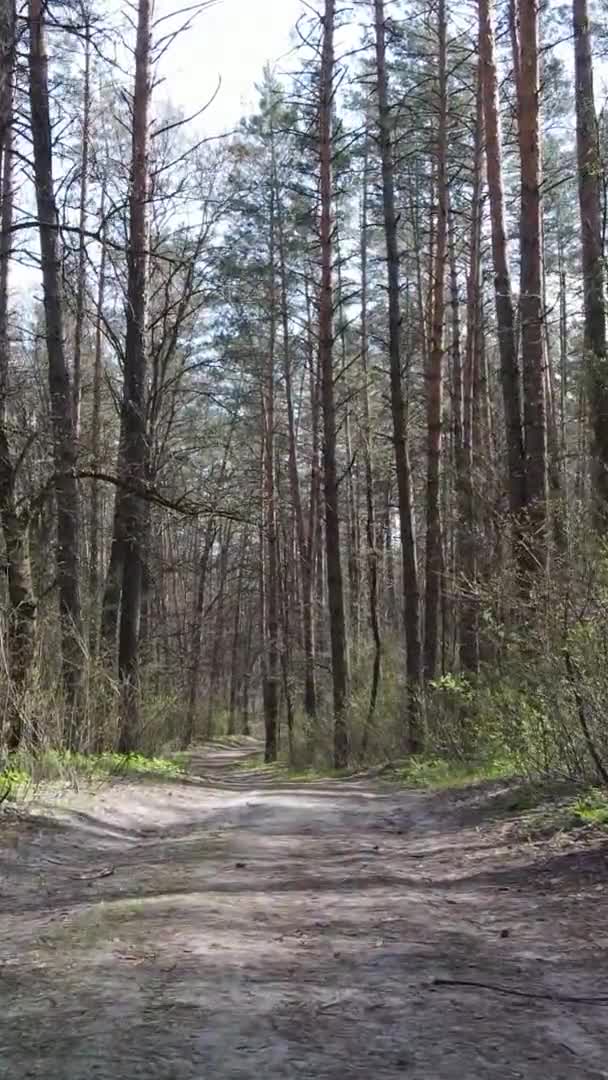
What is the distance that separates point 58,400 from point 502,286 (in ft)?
19.7

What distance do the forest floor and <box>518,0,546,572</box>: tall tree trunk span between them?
5.57 metres

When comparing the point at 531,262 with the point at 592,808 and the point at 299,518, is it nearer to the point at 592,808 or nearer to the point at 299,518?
→ the point at 592,808

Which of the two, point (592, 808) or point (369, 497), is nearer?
point (592, 808)

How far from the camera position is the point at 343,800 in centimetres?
1043

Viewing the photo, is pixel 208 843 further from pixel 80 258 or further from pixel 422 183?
pixel 422 183

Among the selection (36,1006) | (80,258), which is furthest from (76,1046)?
(80,258)

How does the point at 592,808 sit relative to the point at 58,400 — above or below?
below

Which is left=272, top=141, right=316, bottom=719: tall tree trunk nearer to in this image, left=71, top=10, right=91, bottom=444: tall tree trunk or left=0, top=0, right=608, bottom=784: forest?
left=0, top=0, right=608, bottom=784: forest

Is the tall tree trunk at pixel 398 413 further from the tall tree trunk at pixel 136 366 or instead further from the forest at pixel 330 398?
the tall tree trunk at pixel 136 366

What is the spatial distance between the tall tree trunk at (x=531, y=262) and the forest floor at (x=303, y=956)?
557 centimetres

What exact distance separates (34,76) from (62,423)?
13.4ft

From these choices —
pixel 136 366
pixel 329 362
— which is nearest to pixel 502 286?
pixel 329 362

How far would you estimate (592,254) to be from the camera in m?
14.4

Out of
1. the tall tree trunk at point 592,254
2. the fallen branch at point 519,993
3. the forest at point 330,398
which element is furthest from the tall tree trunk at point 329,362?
the fallen branch at point 519,993
